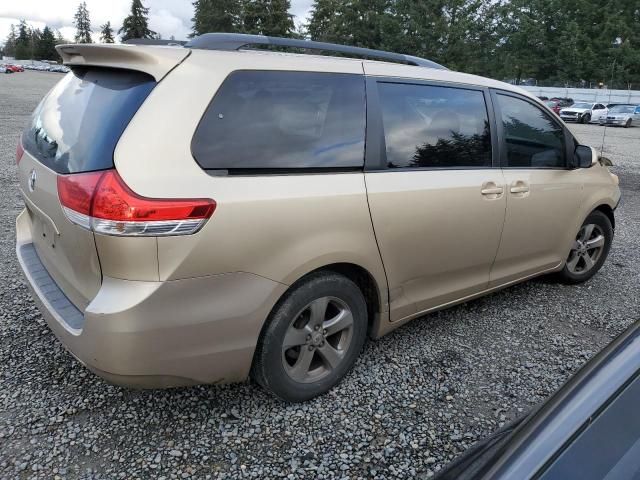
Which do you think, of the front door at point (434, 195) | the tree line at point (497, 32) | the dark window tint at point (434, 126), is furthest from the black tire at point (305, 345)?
the tree line at point (497, 32)

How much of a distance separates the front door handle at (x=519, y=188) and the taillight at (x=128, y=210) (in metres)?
2.18

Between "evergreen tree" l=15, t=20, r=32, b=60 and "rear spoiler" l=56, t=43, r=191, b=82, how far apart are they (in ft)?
414

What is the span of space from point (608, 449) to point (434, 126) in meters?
2.34

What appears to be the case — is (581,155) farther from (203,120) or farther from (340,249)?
(203,120)

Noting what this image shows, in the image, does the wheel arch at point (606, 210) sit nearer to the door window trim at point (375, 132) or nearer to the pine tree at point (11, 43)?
the door window trim at point (375, 132)

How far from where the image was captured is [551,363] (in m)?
3.29

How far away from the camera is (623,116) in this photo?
31.5 m

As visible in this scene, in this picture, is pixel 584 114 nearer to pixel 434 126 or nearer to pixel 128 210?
pixel 434 126

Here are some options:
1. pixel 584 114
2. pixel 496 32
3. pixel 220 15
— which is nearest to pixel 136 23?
pixel 220 15

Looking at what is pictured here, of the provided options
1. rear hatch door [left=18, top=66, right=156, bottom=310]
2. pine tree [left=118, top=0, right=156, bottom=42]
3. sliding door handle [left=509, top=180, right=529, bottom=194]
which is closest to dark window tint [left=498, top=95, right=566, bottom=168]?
sliding door handle [left=509, top=180, right=529, bottom=194]

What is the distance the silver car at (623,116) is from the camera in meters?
31.4

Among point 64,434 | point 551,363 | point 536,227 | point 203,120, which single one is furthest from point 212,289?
point 536,227

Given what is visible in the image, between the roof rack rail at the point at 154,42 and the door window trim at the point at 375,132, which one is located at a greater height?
the roof rack rail at the point at 154,42

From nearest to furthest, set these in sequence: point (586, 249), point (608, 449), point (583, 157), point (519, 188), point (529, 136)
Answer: point (608, 449)
point (519, 188)
point (529, 136)
point (583, 157)
point (586, 249)
